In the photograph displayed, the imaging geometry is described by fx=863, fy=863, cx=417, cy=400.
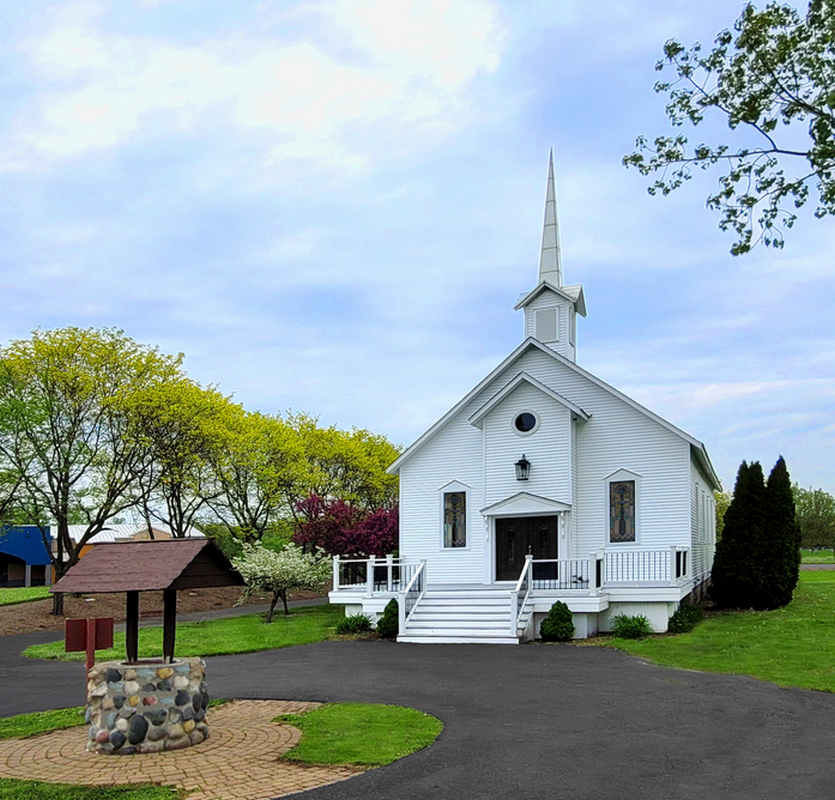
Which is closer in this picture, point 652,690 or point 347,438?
point 652,690

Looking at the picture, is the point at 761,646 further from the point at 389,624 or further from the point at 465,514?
the point at 465,514

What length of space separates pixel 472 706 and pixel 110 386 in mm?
24527

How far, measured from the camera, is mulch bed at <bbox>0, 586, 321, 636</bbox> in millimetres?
26625

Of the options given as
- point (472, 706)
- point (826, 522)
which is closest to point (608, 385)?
A: point (472, 706)

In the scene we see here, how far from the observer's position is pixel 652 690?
12.4m

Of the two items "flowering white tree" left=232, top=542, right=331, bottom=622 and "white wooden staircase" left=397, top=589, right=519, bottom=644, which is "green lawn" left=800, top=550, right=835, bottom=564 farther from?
"white wooden staircase" left=397, top=589, right=519, bottom=644

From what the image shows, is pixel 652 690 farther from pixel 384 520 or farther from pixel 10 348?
pixel 10 348

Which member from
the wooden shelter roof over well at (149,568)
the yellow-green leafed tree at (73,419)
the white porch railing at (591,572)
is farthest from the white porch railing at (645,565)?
the yellow-green leafed tree at (73,419)

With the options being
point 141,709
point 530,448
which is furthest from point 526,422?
point 141,709

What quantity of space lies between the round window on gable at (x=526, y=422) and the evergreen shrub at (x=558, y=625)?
5.39 meters

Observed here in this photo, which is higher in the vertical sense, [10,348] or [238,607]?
[10,348]

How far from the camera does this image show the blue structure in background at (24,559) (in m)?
49.7

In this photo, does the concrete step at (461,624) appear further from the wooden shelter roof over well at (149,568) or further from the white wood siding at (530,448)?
the wooden shelter roof over well at (149,568)

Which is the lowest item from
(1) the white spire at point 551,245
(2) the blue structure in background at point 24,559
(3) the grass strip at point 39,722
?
(2) the blue structure in background at point 24,559
